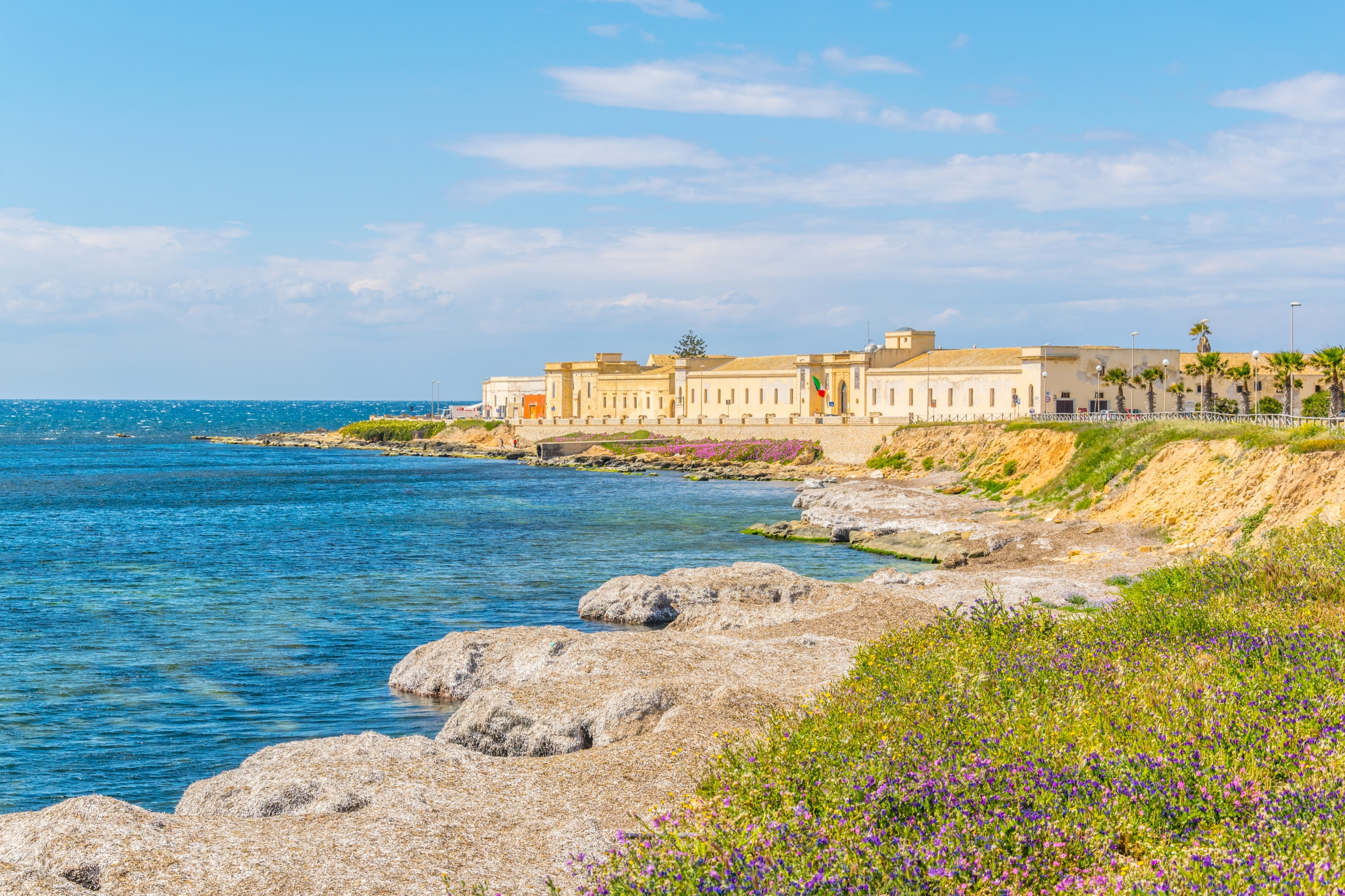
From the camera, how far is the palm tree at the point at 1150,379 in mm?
66250

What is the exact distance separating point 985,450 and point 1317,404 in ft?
54.3

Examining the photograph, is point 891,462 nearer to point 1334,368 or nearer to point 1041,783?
point 1334,368

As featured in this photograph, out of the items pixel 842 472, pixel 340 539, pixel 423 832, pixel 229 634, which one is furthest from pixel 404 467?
pixel 423 832

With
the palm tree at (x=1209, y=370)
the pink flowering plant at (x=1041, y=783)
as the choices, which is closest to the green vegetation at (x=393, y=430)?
the palm tree at (x=1209, y=370)

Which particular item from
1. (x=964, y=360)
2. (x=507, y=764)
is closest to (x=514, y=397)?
(x=964, y=360)

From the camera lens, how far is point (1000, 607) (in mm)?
13375

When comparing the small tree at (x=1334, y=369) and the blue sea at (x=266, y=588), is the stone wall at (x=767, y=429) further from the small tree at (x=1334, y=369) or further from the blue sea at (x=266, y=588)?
the small tree at (x=1334, y=369)

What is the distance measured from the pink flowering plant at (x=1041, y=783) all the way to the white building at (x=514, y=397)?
106 m

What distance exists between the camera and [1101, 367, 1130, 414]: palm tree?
67.4m

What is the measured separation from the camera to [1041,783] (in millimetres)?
7328

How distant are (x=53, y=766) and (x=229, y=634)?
874cm

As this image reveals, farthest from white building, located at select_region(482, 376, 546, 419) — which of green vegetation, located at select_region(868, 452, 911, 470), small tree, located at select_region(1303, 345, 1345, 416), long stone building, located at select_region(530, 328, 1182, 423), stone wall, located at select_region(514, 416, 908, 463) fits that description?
small tree, located at select_region(1303, 345, 1345, 416)

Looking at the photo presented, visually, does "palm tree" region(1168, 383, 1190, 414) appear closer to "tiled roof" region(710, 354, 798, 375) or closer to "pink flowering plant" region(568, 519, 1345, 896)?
"tiled roof" region(710, 354, 798, 375)

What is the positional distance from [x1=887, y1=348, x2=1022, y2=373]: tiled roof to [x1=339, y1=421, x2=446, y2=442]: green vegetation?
164ft
